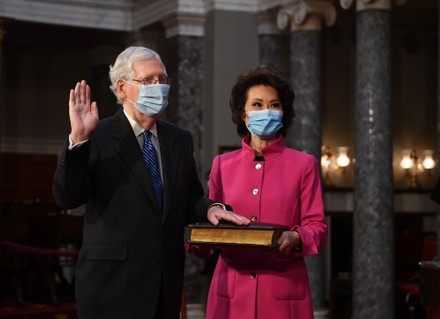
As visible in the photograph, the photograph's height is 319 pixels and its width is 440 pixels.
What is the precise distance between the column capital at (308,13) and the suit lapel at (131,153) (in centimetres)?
830

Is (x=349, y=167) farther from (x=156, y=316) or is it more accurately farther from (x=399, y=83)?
(x=156, y=316)

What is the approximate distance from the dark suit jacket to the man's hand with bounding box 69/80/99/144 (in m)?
0.12

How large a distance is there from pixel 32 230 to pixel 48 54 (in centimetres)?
593

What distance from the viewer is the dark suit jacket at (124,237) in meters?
3.66

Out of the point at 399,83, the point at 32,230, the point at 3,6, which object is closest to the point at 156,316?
the point at 32,230

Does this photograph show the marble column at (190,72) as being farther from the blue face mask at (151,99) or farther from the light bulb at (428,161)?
the blue face mask at (151,99)

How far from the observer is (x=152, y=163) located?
3818 mm

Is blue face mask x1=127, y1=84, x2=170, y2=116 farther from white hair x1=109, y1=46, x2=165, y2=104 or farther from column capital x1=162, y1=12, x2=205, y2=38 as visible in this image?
column capital x1=162, y1=12, x2=205, y2=38

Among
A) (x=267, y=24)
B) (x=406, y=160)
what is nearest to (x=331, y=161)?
(x=406, y=160)

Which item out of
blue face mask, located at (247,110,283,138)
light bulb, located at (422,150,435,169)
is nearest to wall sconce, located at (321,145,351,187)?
light bulb, located at (422,150,435,169)

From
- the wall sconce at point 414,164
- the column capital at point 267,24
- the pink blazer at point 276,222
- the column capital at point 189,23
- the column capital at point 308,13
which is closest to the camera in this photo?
the pink blazer at point 276,222

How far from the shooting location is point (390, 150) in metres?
10.7

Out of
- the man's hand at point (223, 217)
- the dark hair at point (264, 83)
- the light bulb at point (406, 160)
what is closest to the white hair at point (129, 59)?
the dark hair at point (264, 83)

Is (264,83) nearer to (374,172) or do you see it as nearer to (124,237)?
(124,237)
